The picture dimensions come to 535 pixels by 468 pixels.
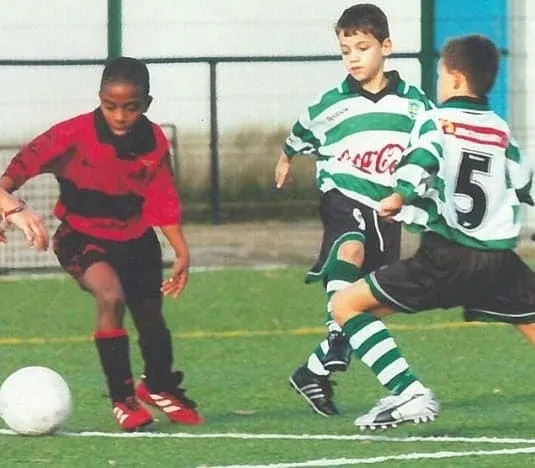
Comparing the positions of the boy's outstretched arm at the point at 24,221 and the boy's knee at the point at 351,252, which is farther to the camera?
the boy's knee at the point at 351,252

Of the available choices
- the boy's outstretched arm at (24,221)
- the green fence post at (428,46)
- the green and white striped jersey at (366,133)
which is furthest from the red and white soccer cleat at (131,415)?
Result: the green fence post at (428,46)

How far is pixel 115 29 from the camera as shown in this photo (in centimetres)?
1546

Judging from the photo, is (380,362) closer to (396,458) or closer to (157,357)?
(396,458)

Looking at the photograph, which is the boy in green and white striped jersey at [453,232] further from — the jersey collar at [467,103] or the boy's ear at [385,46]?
the boy's ear at [385,46]

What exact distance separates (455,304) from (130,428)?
1315mm

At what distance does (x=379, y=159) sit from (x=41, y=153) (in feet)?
4.92

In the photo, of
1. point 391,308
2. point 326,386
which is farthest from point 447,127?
point 326,386

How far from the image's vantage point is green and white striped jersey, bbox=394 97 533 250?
753 centimetres

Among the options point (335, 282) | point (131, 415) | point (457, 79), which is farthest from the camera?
point (335, 282)

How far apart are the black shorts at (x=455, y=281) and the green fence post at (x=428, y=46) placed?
7.37 meters

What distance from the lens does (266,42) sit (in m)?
16.5

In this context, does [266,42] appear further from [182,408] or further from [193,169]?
[182,408]

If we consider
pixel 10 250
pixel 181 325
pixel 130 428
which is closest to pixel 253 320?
pixel 181 325

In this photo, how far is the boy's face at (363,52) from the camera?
8.69 meters
